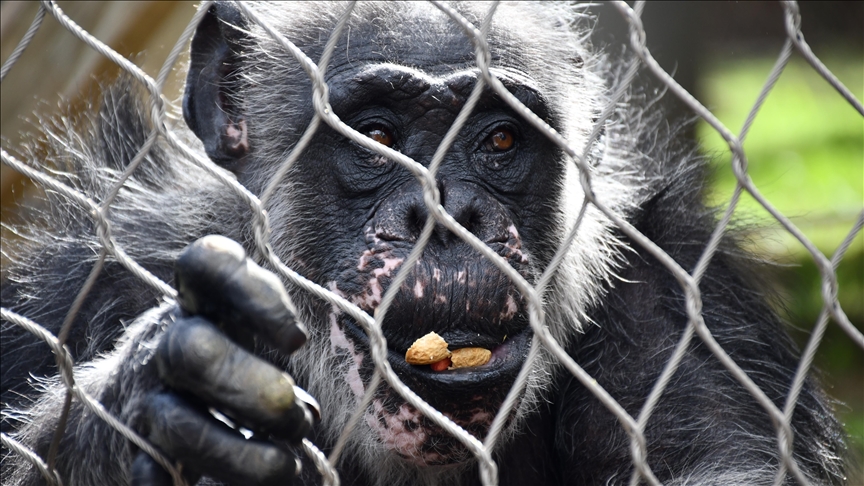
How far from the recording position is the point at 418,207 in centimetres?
231

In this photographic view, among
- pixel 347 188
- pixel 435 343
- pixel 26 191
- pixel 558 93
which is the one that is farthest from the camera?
pixel 26 191

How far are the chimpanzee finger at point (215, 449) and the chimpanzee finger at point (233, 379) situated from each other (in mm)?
45

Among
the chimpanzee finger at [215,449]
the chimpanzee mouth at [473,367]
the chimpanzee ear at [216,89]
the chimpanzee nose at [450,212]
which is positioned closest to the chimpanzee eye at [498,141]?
the chimpanzee nose at [450,212]

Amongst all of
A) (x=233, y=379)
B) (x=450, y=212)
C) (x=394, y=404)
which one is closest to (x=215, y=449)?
(x=233, y=379)

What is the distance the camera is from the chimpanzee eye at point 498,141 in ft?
8.57

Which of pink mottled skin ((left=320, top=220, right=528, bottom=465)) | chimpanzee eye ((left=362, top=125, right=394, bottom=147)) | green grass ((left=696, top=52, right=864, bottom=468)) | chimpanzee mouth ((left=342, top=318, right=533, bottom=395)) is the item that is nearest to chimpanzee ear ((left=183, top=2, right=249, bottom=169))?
chimpanzee eye ((left=362, top=125, right=394, bottom=147))

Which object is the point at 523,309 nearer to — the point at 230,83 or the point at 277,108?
the point at 277,108

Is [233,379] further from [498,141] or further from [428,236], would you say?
[498,141]

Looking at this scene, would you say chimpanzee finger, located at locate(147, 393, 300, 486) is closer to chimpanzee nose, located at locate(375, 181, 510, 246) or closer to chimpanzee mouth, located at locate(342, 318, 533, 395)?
chimpanzee mouth, located at locate(342, 318, 533, 395)

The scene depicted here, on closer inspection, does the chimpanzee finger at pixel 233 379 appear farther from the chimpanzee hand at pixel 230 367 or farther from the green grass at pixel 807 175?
the green grass at pixel 807 175

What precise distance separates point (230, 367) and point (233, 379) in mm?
24

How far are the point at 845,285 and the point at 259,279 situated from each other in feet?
14.5

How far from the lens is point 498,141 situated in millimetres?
2619

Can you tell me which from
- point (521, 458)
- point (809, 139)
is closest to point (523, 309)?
point (521, 458)
